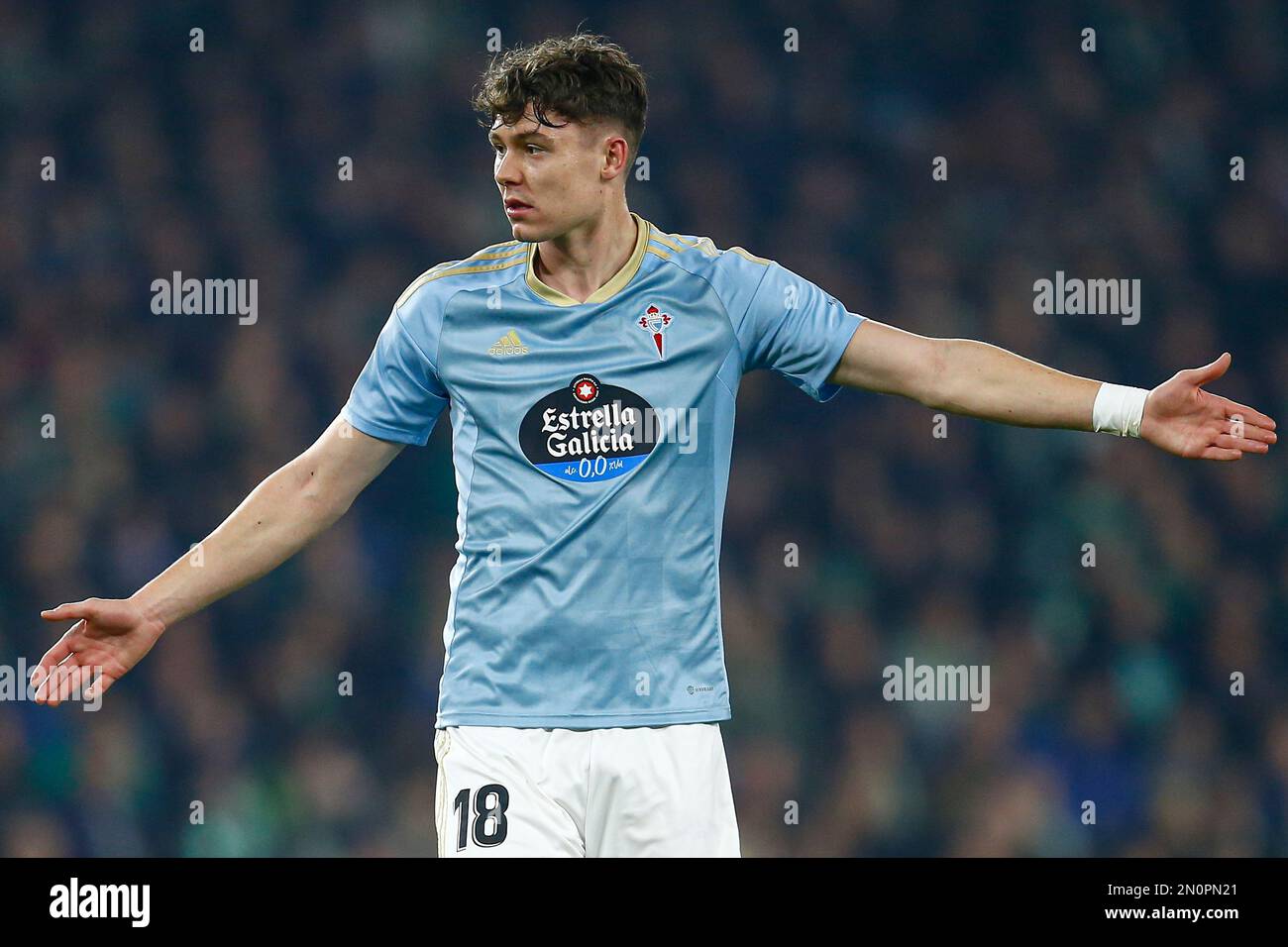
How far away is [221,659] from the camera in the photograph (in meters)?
6.39

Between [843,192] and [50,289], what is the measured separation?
3262mm

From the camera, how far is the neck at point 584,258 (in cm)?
345

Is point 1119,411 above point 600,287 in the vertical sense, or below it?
below

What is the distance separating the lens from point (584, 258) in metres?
3.46

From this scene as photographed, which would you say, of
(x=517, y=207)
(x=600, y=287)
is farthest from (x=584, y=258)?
(x=517, y=207)

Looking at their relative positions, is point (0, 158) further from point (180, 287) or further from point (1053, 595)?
point (1053, 595)

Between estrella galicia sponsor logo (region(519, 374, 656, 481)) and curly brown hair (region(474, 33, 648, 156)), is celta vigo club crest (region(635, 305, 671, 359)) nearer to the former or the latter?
estrella galicia sponsor logo (region(519, 374, 656, 481))

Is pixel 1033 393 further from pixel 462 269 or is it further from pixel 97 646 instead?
pixel 97 646

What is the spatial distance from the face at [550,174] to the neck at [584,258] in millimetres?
32

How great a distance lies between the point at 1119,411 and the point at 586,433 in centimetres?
107

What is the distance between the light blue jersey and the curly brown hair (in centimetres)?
26

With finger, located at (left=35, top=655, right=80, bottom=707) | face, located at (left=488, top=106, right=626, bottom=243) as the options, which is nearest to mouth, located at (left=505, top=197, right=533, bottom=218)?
face, located at (left=488, top=106, right=626, bottom=243)

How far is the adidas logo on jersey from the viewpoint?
134 inches

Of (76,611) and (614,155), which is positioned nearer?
(76,611)
